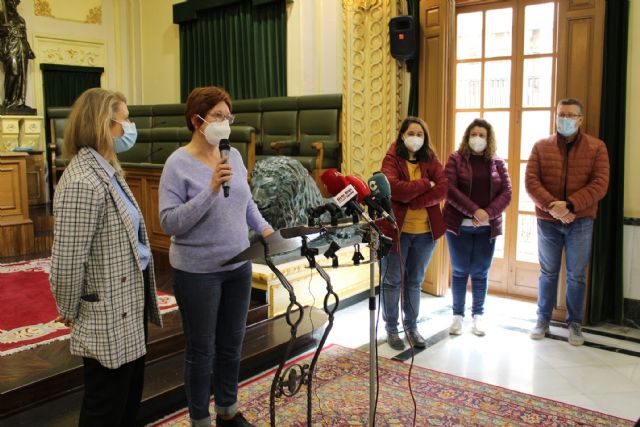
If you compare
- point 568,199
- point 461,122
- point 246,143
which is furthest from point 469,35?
point 246,143

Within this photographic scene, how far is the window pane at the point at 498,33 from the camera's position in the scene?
4.56 meters

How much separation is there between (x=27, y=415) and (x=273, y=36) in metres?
5.11

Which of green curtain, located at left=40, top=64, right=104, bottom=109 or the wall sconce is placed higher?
the wall sconce

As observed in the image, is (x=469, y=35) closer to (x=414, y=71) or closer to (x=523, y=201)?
(x=414, y=71)

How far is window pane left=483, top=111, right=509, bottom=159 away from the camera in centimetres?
463

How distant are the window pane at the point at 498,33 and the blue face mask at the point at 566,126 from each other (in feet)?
3.55

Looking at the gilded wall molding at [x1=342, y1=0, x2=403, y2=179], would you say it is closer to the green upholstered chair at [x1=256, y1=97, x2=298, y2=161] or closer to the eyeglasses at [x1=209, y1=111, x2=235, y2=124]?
the green upholstered chair at [x1=256, y1=97, x2=298, y2=161]

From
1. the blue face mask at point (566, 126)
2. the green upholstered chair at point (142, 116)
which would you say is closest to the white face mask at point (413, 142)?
the blue face mask at point (566, 126)

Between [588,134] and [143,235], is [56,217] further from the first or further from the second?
[588,134]

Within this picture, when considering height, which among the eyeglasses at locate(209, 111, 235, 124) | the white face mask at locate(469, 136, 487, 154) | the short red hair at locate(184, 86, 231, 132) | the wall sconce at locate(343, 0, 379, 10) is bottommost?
the white face mask at locate(469, 136, 487, 154)

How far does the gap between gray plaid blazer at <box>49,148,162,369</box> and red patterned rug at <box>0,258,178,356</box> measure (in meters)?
1.37

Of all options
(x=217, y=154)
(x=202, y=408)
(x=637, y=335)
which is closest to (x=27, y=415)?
(x=202, y=408)

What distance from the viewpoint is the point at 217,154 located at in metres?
2.18

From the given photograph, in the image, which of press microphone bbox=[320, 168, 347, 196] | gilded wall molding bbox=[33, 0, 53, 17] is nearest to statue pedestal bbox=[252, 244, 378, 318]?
press microphone bbox=[320, 168, 347, 196]
